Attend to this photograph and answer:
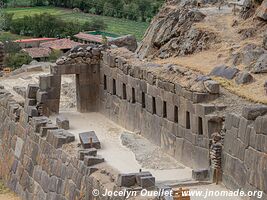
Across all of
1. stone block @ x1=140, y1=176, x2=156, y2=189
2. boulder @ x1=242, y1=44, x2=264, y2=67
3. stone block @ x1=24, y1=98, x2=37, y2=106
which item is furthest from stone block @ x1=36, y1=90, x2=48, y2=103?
stone block @ x1=140, y1=176, x2=156, y2=189

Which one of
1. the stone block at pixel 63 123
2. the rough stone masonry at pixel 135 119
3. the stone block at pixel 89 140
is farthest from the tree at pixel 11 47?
the stone block at pixel 89 140

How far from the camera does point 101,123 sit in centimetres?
3666

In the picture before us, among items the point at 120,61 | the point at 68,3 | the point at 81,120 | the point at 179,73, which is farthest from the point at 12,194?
the point at 68,3

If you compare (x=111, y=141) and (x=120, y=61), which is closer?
(x=111, y=141)

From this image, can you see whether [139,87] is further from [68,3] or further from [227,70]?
[68,3]

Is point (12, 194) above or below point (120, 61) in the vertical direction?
below

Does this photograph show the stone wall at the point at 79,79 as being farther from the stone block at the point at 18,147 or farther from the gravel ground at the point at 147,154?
the gravel ground at the point at 147,154

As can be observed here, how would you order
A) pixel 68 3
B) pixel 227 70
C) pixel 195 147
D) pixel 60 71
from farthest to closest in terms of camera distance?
pixel 68 3 < pixel 60 71 < pixel 227 70 < pixel 195 147

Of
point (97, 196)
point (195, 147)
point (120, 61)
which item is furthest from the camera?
point (120, 61)

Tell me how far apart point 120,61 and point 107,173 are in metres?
9.52

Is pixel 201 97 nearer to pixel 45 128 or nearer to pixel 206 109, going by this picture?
pixel 206 109

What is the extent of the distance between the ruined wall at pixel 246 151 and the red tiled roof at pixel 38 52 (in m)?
71.6

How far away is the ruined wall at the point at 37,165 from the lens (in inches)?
1113

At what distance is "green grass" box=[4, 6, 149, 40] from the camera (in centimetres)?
10169
